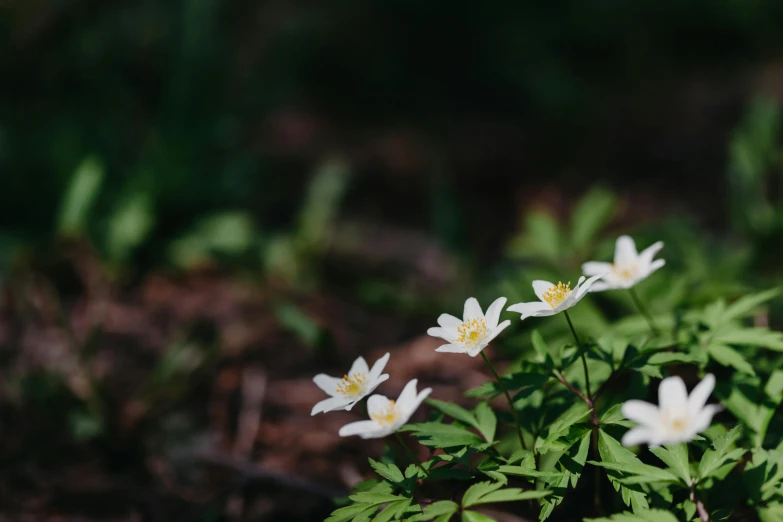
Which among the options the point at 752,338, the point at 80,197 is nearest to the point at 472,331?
the point at 752,338

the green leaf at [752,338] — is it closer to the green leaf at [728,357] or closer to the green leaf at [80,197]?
the green leaf at [728,357]

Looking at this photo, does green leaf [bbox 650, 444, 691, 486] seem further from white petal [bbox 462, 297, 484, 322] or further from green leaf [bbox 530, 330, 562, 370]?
white petal [bbox 462, 297, 484, 322]

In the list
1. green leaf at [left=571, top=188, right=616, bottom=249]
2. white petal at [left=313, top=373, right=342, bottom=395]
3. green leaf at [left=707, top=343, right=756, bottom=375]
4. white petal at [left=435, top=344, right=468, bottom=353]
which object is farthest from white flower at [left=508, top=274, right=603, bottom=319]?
green leaf at [left=571, top=188, right=616, bottom=249]

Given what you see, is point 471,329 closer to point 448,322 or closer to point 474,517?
point 448,322

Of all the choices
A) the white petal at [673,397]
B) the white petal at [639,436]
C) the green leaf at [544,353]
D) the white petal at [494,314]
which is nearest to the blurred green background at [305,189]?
the green leaf at [544,353]

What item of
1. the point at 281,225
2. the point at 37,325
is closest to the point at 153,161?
the point at 281,225
